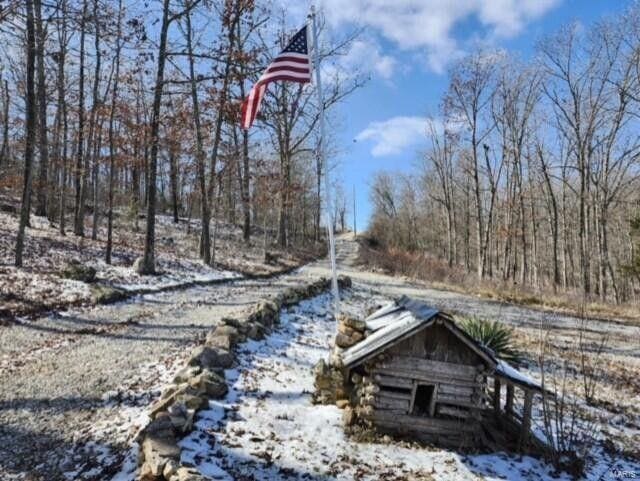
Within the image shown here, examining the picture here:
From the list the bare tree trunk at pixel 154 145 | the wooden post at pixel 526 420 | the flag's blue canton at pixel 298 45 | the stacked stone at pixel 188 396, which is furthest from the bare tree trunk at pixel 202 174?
the wooden post at pixel 526 420

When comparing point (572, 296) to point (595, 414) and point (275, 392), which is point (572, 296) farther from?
point (275, 392)

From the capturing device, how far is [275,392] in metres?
6.21

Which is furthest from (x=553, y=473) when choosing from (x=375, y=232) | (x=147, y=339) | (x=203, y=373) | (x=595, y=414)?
(x=375, y=232)

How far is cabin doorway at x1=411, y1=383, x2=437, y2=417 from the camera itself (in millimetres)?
5574

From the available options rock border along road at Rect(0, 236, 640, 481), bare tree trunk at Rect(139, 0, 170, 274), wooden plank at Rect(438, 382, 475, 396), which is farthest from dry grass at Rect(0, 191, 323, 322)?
wooden plank at Rect(438, 382, 475, 396)

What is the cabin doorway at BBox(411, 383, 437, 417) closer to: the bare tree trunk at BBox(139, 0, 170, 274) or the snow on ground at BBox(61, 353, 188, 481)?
the snow on ground at BBox(61, 353, 188, 481)

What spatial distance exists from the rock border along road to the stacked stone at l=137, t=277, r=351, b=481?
0.41 m

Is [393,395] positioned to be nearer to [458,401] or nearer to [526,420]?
[458,401]

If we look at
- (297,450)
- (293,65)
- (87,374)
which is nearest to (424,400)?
(297,450)

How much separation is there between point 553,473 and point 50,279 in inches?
446

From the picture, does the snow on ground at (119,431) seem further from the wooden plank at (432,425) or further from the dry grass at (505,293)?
the dry grass at (505,293)

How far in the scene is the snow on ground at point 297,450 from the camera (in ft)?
14.4

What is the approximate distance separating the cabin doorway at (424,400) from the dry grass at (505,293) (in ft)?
34.3

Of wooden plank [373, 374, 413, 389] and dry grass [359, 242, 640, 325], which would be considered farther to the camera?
dry grass [359, 242, 640, 325]
